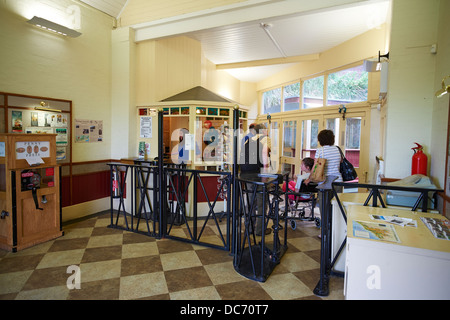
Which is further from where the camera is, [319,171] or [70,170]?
[70,170]

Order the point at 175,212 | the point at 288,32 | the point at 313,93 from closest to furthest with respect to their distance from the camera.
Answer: the point at 175,212, the point at 288,32, the point at 313,93

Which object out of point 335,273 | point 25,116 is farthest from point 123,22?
point 335,273

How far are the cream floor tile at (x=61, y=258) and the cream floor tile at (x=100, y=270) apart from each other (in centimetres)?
19

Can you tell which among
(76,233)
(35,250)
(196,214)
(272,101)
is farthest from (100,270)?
(272,101)

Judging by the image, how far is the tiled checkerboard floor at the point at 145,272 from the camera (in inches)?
94.8

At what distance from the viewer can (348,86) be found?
5.40 meters

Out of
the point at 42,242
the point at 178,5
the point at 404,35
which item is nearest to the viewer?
the point at 404,35

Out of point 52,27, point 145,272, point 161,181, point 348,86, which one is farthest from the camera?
point 348,86

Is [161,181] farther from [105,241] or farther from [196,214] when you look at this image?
[105,241]

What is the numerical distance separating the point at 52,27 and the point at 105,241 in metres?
3.09

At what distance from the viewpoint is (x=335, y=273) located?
2775 mm

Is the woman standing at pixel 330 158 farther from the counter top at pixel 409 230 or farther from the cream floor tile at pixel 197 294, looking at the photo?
the cream floor tile at pixel 197 294

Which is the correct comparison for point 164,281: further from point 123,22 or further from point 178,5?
point 123,22
